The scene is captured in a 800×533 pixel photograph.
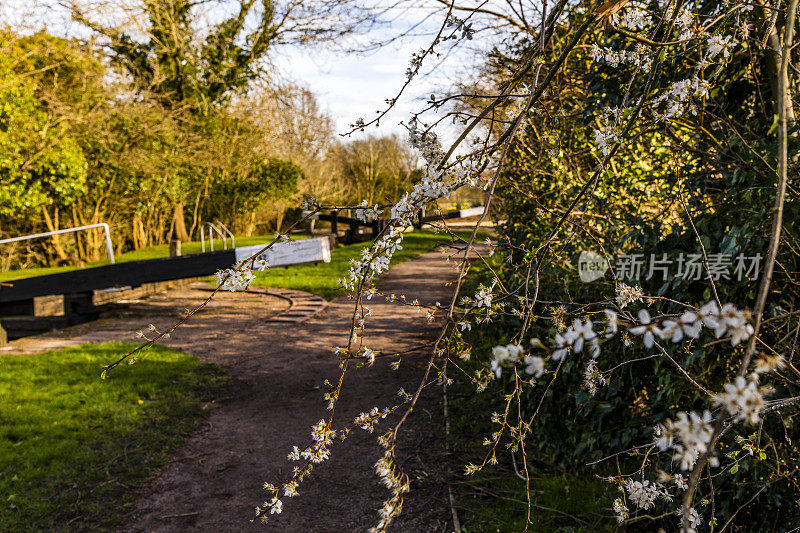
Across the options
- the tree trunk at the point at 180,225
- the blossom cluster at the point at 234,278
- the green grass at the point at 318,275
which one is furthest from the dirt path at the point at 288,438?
the tree trunk at the point at 180,225

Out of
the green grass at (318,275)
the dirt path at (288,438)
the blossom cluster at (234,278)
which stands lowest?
the dirt path at (288,438)

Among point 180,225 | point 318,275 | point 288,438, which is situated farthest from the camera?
point 180,225

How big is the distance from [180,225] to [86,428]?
12.2 metres

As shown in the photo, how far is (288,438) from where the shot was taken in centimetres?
488

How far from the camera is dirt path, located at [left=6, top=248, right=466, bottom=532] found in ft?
12.3

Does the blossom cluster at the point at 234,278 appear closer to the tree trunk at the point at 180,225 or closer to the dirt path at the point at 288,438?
the dirt path at the point at 288,438

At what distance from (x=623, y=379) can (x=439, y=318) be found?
539 centimetres

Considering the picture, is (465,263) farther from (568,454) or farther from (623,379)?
(568,454)

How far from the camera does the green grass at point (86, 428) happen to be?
385 cm

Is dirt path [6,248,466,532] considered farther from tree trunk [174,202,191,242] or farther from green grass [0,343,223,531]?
tree trunk [174,202,191,242]

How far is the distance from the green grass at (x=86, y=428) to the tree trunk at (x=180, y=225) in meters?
9.25

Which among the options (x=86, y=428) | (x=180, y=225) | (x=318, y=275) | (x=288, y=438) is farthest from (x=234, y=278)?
(x=180, y=225)

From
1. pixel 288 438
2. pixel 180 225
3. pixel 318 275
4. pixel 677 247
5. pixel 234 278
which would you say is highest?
pixel 180 225

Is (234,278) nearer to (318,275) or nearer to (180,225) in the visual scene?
(318,275)
